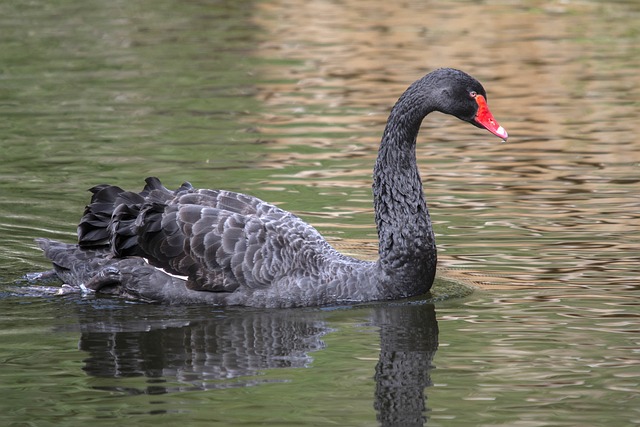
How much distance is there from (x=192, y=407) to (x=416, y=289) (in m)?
2.60

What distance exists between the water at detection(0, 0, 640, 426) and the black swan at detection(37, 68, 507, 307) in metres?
0.16

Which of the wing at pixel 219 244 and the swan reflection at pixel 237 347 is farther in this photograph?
the wing at pixel 219 244

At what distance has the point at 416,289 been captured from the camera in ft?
28.2

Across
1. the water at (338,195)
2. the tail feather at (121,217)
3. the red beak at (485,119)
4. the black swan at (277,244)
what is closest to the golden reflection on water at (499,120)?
the water at (338,195)

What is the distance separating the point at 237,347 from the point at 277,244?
114 centimetres

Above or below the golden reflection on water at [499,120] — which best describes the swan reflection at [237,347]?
below

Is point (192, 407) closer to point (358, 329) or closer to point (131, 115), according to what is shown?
point (358, 329)

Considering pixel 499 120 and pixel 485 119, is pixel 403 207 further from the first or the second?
pixel 499 120

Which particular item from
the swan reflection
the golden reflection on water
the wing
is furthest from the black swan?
the golden reflection on water

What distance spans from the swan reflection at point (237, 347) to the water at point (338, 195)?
0.08ft

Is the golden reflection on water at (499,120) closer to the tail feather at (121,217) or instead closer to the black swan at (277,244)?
the black swan at (277,244)

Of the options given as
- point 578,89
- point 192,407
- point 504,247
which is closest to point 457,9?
point 578,89

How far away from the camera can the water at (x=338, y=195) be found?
6.68 m

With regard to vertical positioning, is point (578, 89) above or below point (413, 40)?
below
